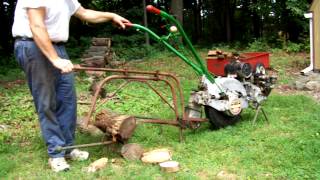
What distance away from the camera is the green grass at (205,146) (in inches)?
162

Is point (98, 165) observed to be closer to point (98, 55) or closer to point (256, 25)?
point (98, 55)

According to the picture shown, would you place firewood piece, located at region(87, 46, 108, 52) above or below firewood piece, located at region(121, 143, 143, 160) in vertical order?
above

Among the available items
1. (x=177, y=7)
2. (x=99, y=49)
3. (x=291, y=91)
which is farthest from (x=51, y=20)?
(x=177, y=7)

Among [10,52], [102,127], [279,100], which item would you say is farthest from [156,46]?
[102,127]

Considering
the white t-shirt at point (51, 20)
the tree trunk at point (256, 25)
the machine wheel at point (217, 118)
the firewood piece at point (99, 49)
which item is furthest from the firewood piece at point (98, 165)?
the tree trunk at point (256, 25)

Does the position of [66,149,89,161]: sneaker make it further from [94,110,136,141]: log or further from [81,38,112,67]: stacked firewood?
[81,38,112,67]: stacked firewood

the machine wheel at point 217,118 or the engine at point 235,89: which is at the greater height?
the engine at point 235,89

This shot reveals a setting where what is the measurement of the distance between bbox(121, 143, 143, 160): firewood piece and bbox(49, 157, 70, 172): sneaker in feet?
1.78

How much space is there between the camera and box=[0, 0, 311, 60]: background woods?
1462 cm

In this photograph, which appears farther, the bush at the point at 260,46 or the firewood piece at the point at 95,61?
the bush at the point at 260,46

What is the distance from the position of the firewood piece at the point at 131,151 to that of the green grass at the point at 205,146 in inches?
3.4

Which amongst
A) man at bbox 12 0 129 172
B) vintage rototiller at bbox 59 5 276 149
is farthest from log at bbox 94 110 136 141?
man at bbox 12 0 129 172

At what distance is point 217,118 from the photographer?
209 inches

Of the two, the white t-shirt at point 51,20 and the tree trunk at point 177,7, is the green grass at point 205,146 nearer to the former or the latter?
the white t-shirt at point 51,20
